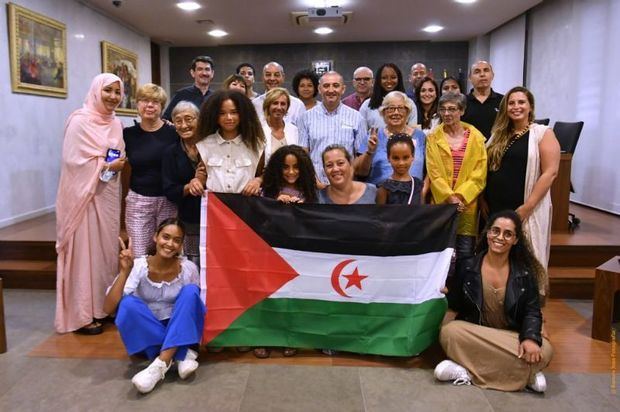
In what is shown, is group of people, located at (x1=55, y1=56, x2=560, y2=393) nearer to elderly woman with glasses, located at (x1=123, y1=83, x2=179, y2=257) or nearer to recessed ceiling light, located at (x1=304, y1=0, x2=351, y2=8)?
elderly woman with glasses, located at (x1=123, y1=83, x2=179, y2=257)

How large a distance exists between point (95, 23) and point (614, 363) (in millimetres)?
7323

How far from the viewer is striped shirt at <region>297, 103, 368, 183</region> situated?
3.27m

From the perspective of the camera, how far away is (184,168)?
284cm

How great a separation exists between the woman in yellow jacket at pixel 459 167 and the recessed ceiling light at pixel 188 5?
498 cm

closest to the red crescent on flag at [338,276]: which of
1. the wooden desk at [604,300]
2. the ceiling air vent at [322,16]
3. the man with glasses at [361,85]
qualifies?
the wooden desk at [604,300]

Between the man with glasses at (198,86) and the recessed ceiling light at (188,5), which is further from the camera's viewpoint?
the recessed ceiling light at (188,5)

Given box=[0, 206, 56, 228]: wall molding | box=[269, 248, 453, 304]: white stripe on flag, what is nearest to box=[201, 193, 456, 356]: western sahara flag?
box=[269, 248, 453, 304]: white stripe on flag

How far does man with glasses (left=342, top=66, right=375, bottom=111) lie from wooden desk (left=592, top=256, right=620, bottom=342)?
85.1 inches

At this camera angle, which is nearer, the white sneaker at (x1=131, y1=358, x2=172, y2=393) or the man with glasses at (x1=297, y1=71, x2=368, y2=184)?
the white sneaker at (x1=131, y1=358, x2=172, y2=393)

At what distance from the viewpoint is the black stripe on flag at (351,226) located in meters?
2.61

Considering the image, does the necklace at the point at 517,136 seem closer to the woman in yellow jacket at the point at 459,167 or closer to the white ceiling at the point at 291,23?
the woman in yellow jacket at the point at 459,167

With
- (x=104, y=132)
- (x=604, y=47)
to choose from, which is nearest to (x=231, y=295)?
(x=104, y=132)

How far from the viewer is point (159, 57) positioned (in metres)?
10.3

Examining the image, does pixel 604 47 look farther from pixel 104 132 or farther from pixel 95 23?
pixel 95 23
